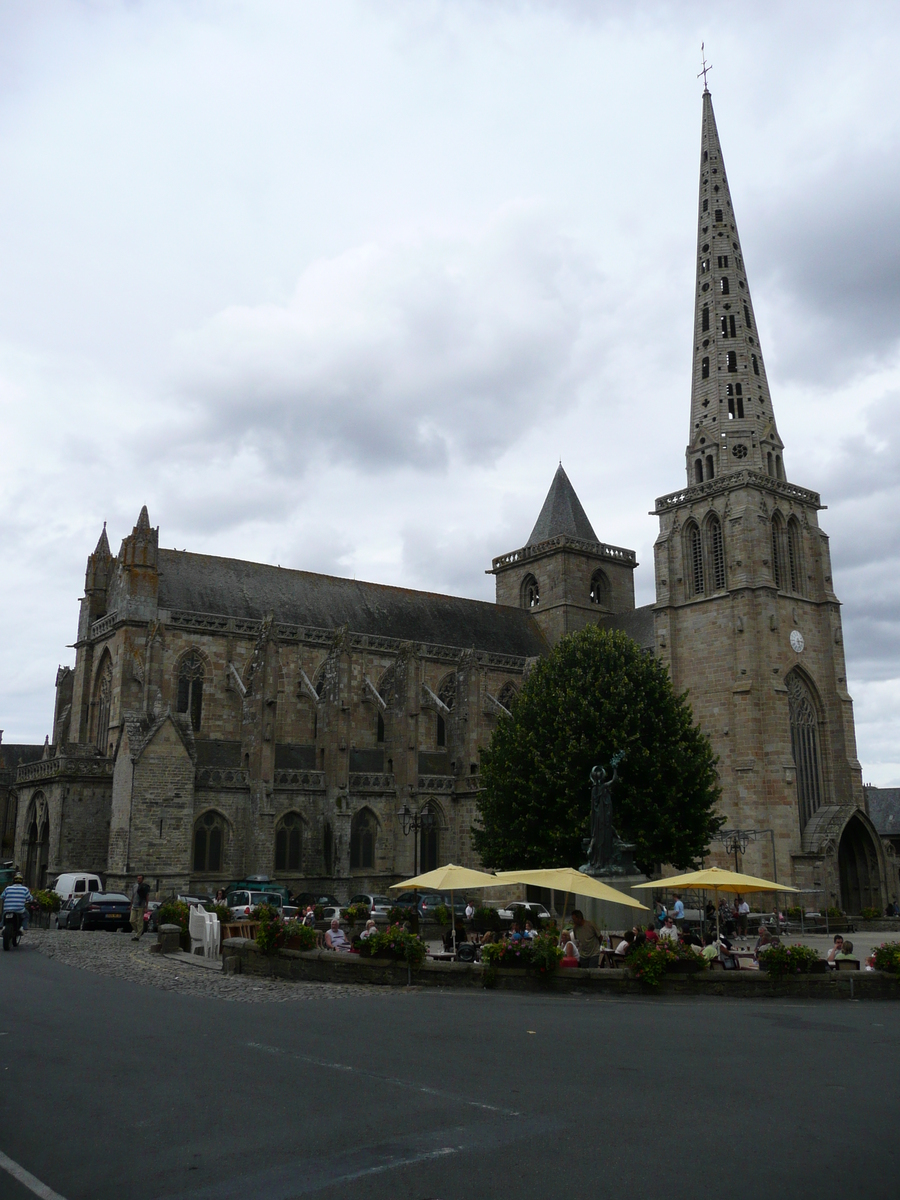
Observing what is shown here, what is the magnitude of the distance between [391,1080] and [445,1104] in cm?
107

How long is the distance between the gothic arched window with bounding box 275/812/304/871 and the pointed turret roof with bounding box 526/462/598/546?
94.9 feet

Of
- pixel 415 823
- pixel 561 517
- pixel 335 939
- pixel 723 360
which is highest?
pixel 723 360

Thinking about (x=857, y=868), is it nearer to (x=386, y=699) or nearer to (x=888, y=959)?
(x=386, y=699)

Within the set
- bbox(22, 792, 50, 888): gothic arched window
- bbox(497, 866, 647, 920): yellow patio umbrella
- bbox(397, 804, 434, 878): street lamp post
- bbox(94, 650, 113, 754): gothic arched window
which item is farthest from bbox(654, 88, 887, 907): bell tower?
bbox(22, 792, 50, 888): gothic arched window

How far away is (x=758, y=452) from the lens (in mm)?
50000

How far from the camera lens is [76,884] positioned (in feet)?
Answer: 118

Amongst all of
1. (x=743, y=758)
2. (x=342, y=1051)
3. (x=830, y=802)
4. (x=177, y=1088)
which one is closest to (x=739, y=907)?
(x=743, y=758)

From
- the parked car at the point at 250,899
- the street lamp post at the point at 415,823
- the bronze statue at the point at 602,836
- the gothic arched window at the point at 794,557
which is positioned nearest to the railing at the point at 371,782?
the street lamp post at the point at 415,823

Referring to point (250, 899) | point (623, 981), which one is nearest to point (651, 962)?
point (623, 981)

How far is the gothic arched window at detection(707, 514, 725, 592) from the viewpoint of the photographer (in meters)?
48.7

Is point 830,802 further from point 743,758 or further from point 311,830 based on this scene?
point 311,830

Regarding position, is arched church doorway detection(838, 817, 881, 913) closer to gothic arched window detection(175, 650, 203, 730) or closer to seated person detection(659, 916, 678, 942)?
seated person detection(659, 916, 678, 942)

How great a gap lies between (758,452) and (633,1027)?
136ft

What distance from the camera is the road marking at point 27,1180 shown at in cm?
650
